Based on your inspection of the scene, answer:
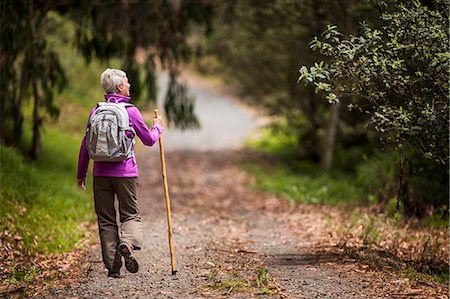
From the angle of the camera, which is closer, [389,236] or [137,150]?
[389,236]

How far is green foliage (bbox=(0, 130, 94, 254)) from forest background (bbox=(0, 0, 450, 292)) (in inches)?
1.1

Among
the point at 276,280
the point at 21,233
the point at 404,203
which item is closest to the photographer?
the point at 276,280

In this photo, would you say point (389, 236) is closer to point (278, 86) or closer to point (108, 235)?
point (108, 235)

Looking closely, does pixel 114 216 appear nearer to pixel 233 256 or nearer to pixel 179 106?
pixel 233 256

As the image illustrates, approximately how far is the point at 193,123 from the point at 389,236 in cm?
566

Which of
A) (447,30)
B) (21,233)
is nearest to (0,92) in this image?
(21,233)

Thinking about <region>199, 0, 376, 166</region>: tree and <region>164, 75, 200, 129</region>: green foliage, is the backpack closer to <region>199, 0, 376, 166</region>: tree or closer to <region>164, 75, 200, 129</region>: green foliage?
<region>164, 75, 200, 129</region>: green foliage

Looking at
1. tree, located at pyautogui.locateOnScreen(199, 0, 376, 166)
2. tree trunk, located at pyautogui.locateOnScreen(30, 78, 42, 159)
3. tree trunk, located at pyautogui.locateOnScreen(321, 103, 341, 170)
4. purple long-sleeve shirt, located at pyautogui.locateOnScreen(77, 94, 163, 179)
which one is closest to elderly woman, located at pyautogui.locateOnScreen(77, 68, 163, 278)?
purple long-sleeve shirt, located at pyautogui.locateOnScreen(77, 94, 163, 179)

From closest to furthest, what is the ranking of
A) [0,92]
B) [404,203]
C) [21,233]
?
1. [21,233]
2. [404,203]
3. [0,92]

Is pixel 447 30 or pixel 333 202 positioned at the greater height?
pixel 447 30

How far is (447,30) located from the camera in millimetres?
6492

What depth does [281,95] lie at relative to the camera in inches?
643

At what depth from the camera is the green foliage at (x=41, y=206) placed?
26.3 ft

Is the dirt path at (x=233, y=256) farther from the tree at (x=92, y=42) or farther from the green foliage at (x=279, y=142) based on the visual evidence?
the green foliage at (x=279, y=142)
